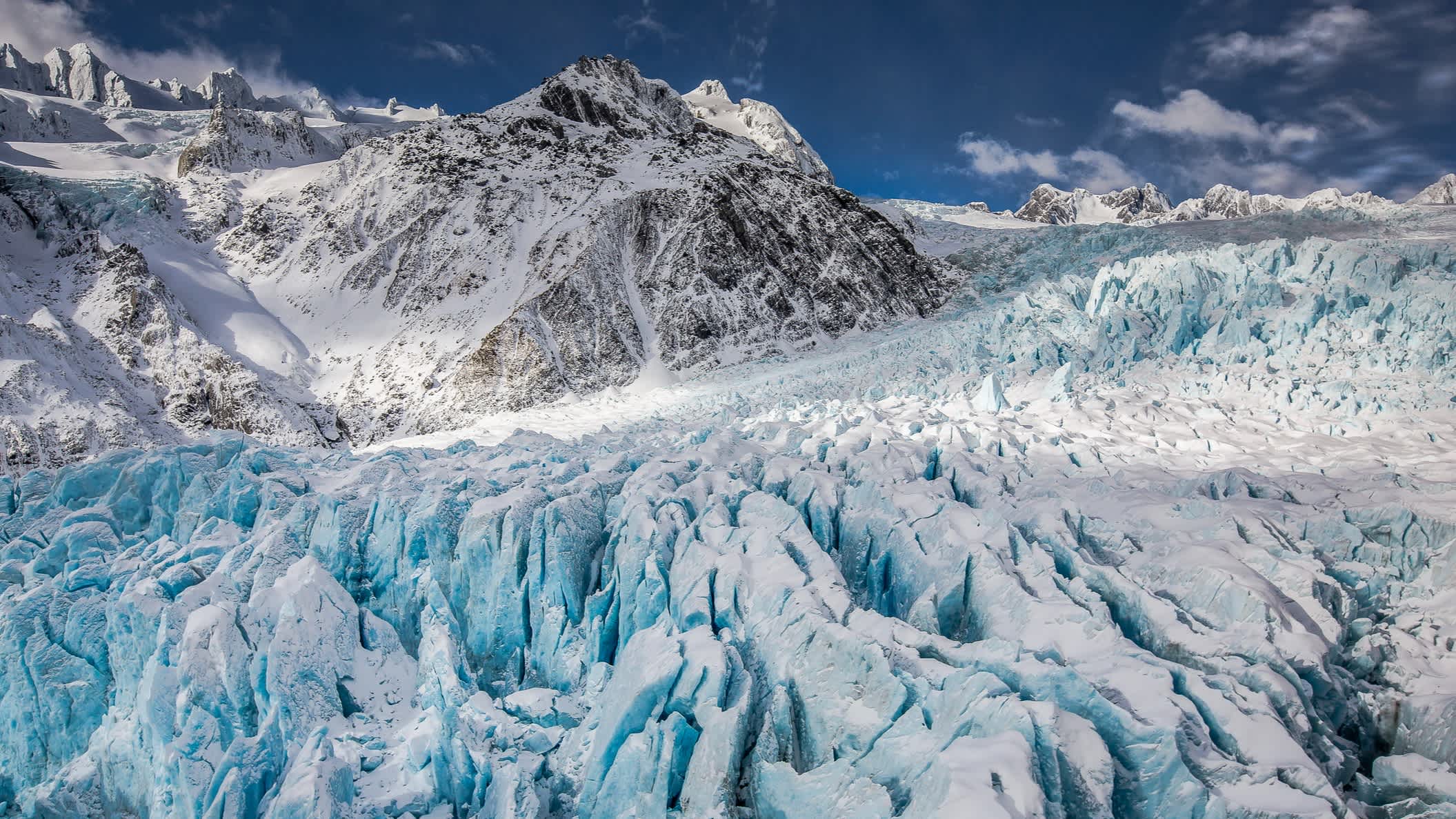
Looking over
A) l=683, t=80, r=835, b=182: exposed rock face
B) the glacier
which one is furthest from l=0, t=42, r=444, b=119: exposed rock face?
the glacier

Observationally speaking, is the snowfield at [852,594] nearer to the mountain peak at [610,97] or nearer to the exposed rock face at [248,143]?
the mountain peak at [610,97]

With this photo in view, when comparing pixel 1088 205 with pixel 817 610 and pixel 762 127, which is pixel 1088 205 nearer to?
pixel 762 127

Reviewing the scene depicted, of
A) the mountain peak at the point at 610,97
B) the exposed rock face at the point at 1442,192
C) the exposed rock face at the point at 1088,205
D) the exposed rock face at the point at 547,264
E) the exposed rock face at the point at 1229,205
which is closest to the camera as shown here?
the exposed rock face at the point at 547,264

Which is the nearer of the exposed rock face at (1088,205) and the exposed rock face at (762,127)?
the exposed rock face at (762,127)

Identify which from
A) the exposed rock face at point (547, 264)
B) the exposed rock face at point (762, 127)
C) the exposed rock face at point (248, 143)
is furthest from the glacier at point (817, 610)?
the exposed rock face at point (762, 127)

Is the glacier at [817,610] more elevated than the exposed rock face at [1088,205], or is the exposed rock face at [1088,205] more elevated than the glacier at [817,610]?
the exposed rock face at [1088,205]

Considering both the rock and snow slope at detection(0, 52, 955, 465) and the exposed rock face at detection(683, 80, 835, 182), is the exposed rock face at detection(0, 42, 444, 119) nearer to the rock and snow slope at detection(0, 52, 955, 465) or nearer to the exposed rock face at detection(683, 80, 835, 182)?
the rock and snow slope at detection(0, 52, 955, 465)
